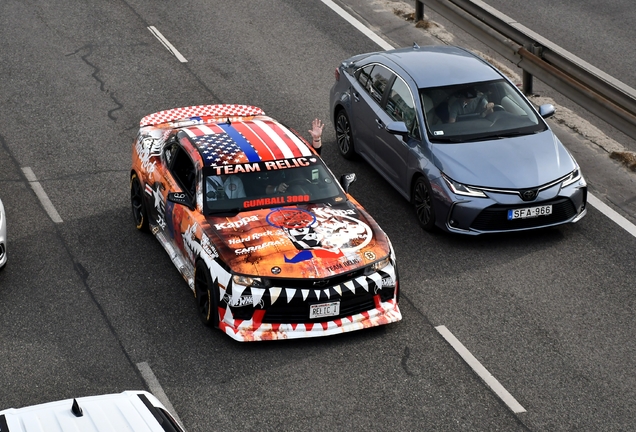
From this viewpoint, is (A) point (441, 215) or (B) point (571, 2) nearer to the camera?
(A) point (441, 215)

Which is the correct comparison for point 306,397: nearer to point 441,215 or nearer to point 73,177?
point 441,215

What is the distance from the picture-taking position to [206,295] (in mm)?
10828

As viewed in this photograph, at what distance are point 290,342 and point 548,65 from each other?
7.10m

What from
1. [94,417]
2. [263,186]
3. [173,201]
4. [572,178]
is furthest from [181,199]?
[94,417]

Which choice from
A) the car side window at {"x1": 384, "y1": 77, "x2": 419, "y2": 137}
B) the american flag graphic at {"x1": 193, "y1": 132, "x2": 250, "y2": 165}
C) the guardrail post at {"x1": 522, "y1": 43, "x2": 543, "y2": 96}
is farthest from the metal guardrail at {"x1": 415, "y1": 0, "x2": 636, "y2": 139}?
the american flag graphic at {"x1": 193, "y1": 132, "x2": 250, "y2": 165}

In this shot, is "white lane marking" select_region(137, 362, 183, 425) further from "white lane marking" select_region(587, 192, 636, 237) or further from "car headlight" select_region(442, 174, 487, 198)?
"white lane marking" select_region(587, 192, 636, 237)

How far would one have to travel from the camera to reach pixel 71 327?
10.9 m

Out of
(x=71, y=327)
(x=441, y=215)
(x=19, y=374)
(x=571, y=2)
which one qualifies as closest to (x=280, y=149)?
(x=441, y=215)

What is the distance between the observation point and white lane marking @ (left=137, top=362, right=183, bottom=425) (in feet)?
31.5

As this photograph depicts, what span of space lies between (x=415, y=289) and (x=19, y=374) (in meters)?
4.24

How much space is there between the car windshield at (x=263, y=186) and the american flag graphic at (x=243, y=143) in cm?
13

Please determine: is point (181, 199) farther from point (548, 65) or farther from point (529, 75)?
point (529, 75)

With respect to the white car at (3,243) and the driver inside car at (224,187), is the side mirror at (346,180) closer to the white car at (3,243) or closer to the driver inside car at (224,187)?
the driver inside car at (224,187)

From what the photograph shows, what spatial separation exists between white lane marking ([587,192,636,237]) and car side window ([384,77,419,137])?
2.47 m
